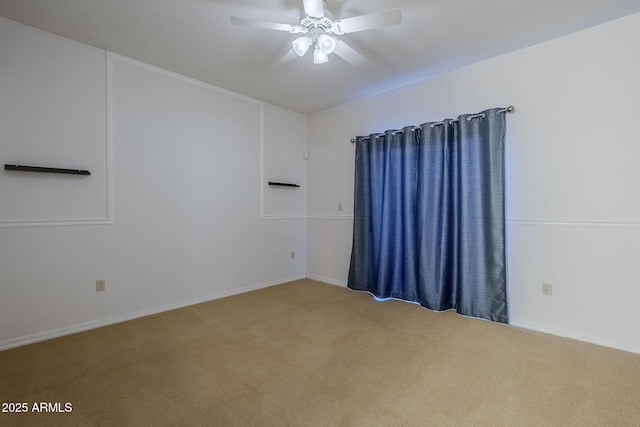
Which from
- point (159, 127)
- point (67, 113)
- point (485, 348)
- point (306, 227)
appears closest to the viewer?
point (485, 348)

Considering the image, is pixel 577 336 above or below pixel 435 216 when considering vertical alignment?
below

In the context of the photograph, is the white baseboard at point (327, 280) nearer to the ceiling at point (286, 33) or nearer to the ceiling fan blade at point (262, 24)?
the ceiling at point (286, 33)

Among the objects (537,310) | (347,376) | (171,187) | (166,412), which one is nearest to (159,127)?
(171,187)

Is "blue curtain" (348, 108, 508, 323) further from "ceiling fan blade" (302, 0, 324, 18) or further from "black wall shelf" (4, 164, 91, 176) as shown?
"black wall shelf" (4, 164, 91, 176)

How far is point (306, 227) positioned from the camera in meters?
4.39

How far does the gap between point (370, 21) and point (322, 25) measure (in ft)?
1.09

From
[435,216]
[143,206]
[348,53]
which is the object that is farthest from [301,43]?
[143,206]

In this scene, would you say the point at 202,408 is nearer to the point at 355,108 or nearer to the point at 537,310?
the point at 537,310

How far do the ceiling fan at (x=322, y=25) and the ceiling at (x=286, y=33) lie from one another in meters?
0.21

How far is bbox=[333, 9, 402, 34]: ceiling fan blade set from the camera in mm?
1675

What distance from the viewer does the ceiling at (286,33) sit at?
2.00m

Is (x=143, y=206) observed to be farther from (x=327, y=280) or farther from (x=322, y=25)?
(x=327, y=280)

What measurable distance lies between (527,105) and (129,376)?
3.63 m

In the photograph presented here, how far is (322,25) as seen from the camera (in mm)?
1917
